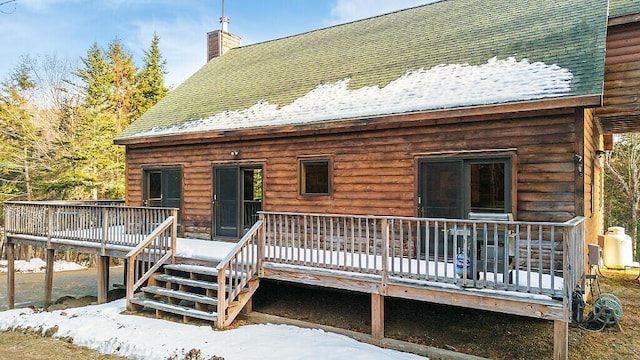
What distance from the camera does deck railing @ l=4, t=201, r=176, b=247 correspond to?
8633 mm

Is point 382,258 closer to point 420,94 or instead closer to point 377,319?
point 377,319

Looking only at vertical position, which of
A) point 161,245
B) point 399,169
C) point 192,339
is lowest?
point 192,339

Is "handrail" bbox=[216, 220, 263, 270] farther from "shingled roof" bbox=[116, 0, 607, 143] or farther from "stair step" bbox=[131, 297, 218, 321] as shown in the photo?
"shingled roof" bbox=[116, 0, 607, 143]

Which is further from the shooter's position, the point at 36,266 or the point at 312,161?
the point at 36,266

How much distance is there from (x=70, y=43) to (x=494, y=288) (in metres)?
31.2

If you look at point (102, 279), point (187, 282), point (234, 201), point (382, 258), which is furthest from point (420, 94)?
point (102, 279)

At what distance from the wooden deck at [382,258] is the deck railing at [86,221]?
2 cm

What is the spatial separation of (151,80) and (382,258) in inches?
1063

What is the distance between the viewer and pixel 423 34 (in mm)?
10820

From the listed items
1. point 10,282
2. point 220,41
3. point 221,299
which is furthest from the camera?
point 220,41

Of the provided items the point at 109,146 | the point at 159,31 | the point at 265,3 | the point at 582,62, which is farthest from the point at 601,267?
the point at 159,31

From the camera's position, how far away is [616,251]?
11594 millimetres

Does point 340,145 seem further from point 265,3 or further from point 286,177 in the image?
point 265,3

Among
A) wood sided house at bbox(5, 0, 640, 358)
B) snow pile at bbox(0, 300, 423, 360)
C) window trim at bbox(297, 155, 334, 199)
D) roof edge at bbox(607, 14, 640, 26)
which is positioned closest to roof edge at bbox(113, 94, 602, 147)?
wood sided house at bbox(5, 0, 640, 358)
